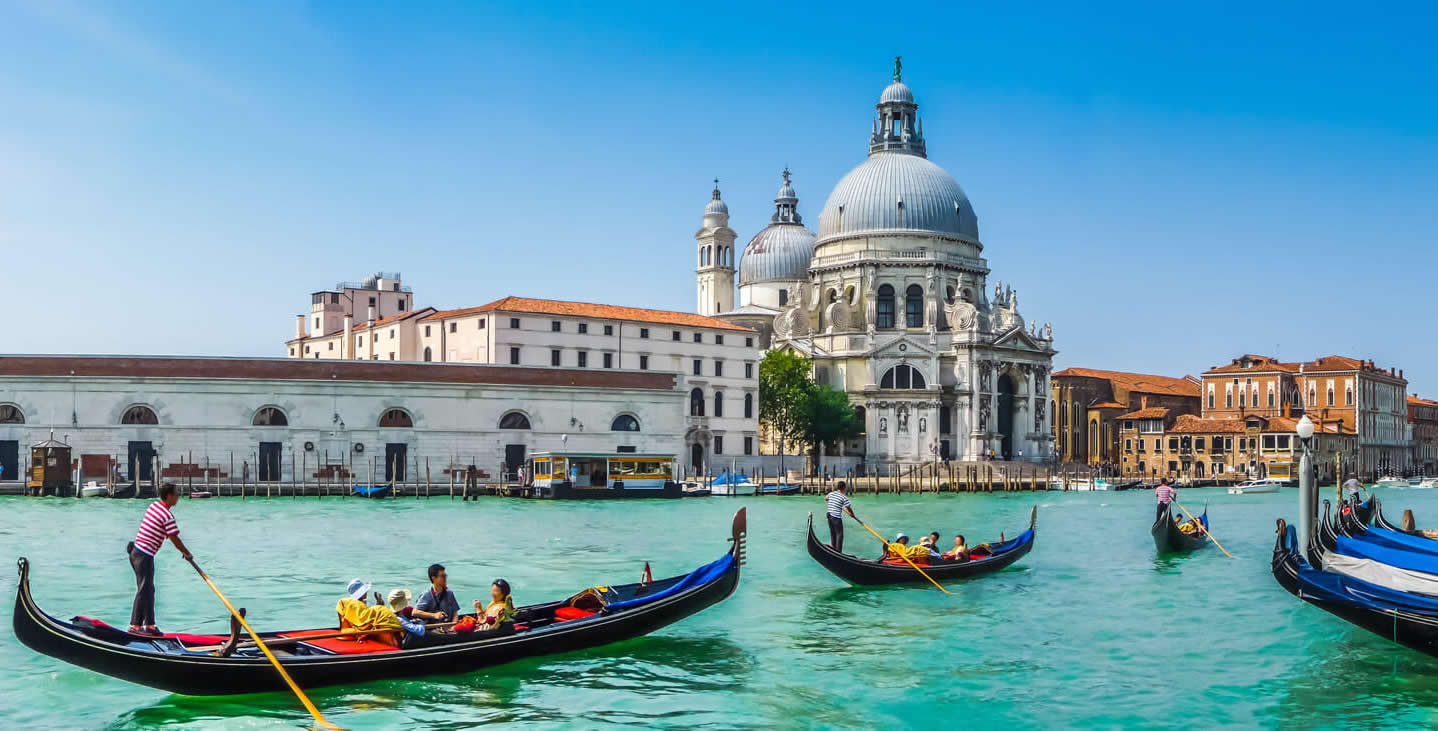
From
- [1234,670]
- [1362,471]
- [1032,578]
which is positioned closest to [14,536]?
[1032,578]

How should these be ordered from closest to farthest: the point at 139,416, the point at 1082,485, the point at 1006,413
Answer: the point at 139,416, the point at 1082,485, the point at 1006,413

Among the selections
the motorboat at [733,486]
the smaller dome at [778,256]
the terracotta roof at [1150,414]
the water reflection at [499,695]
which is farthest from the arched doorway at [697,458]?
the water reflection at [499,695]

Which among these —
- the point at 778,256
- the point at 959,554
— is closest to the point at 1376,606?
the point at 959,554

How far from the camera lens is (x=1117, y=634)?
13.2 metres

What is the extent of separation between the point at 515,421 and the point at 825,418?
18645 mm

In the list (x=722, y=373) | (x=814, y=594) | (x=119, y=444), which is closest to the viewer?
(x=814, y=594)

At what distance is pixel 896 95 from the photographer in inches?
2606

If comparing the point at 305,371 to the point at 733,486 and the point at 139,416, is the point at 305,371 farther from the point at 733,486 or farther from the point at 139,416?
the point at 733,486

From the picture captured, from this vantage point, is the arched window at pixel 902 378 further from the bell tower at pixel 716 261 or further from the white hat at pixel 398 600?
the white hat at pixel 398 600

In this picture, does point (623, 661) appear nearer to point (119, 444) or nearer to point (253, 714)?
point (253, 714)

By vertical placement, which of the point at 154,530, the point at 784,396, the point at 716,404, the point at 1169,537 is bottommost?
the point at 1169,537

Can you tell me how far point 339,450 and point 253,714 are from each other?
93.8 feet

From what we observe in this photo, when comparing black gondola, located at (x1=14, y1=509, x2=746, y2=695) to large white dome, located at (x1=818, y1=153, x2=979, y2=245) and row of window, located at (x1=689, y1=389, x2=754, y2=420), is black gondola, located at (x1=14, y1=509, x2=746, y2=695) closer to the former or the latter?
row of window, located at (x1=689, y1=389, x2=754, y2=420)

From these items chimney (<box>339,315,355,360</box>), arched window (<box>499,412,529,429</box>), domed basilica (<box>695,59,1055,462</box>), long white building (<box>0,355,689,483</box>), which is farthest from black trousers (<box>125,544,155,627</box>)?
domed basilica (<box>695,59,1055,462</box>)
